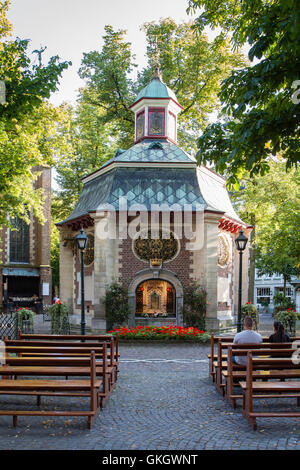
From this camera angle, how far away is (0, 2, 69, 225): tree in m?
13.0

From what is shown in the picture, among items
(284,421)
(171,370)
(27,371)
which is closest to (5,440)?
(27,371)

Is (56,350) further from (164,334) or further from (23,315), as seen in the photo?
(23,315)

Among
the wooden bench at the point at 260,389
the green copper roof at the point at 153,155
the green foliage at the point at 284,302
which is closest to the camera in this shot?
the wooden bench at the point at 260,389

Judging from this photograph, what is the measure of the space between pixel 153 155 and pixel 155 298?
7192 mm

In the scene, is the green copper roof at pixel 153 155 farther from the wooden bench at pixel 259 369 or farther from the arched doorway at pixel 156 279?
the wooden bench at pixel 259 369

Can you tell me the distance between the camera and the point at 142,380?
984 centimetres

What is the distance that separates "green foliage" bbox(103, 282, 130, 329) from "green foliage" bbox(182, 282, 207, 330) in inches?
101

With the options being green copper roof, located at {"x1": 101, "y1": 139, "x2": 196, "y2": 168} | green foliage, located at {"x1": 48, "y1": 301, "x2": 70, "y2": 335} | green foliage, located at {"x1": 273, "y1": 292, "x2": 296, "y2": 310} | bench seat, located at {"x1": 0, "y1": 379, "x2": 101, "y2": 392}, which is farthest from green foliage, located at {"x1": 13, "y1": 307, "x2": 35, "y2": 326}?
green foliage, located at {"x1": 273, "y1": 292, "x2": 296, "y2": 310}

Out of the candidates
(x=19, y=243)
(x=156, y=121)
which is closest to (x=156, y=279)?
(x=156, y=121)

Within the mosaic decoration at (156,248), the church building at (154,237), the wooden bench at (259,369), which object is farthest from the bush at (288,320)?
the wooden bench at (259,369)

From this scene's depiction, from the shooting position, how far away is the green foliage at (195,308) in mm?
18406

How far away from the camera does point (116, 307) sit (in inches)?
719

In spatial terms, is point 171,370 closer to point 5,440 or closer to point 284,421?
point 284,421
